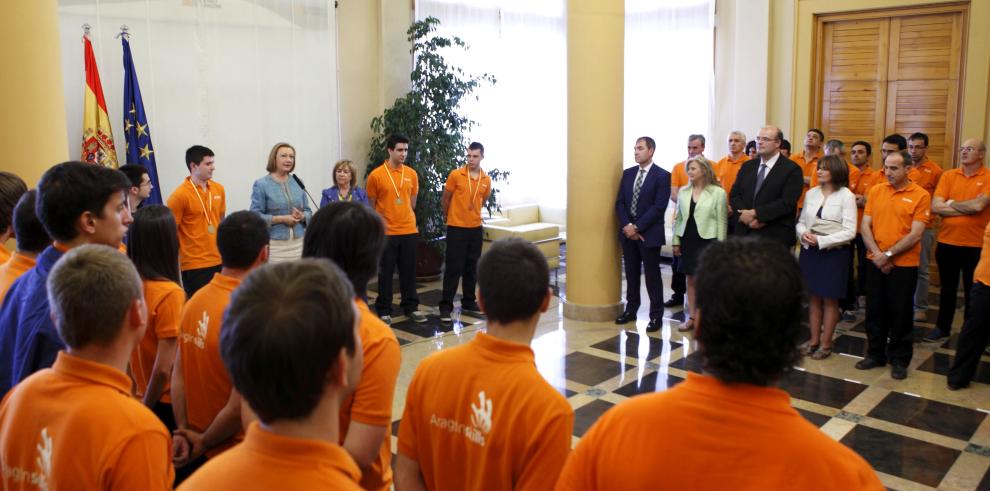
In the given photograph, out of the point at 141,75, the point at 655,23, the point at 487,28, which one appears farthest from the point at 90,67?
the point at 655,23

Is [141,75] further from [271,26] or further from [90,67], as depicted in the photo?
[271,26]

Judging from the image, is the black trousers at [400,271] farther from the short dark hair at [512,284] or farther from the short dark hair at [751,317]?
the short dark hair at [751,317]

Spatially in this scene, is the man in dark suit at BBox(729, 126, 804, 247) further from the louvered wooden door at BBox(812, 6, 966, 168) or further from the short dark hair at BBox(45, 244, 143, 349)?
the short dark hair at BBox(45, 244, 143, 349)

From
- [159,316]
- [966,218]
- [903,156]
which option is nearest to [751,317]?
[159,316]

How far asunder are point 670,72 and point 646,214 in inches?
176

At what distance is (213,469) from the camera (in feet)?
3.61

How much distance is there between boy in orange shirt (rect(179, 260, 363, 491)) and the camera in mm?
1084

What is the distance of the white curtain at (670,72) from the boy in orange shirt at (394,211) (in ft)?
14.8

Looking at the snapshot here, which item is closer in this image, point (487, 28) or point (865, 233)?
point (865, 233)

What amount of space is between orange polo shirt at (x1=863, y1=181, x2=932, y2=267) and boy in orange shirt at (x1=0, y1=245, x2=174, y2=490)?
16.4ft

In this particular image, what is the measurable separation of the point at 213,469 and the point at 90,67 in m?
5.88

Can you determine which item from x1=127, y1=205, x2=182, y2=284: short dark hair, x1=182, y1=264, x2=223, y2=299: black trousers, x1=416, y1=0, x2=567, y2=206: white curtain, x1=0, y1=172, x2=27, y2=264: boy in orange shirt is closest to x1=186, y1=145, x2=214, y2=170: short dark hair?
x1=182, y1=264, x2=223, y2=299: black trousers

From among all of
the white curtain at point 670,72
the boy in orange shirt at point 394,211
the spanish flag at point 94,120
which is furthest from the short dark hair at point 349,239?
the white curtain at point 670,72

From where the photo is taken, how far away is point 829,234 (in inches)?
213
